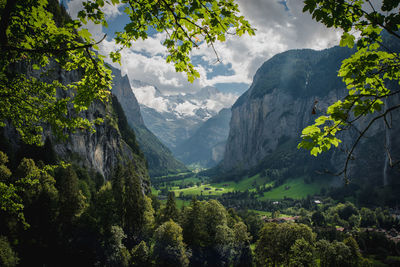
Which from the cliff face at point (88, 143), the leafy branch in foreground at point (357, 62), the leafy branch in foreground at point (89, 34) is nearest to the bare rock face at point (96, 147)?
the cliff face at point (88, 143)

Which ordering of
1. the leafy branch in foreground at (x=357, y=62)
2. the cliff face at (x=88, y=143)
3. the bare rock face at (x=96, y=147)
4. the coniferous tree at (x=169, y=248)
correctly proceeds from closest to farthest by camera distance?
the leafy branch in foreground at (x=357, y=62) < the coniferous tree at (x=169, y=248) < the cliff face at (x=88, y=143) < the bare rock face at (x=96, y=147)

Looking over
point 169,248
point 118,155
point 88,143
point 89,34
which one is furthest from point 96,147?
point 89,34

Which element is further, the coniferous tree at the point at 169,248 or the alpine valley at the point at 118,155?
the coniferous tree at the point at 169,248

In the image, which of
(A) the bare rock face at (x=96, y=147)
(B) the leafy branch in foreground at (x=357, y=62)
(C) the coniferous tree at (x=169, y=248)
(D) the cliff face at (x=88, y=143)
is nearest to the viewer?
(B) the leafy branch in foreground at (x=357, y=62)

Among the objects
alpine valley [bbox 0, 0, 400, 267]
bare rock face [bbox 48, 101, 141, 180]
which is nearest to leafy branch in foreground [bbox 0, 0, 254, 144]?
alpine valley [bbox 0, 0, 400, 267]

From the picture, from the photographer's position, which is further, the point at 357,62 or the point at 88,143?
the point at 88,143

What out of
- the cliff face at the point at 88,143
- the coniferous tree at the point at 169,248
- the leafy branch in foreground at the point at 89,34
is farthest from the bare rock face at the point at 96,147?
the leafy branch in foreground at the point at 89,34

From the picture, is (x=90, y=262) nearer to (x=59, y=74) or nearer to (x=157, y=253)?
(x=157, y=253)

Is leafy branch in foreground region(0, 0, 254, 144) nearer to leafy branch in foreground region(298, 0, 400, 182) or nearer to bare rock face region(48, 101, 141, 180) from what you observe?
leafy branch in foreground region(298, 0, 400, 182)

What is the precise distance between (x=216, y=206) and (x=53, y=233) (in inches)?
1302

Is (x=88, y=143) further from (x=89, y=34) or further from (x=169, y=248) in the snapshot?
(x=89, y=34)

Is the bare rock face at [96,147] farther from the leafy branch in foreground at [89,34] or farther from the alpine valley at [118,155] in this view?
the leafy branch in foreground at [89,34]

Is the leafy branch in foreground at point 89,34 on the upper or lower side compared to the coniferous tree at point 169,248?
upper

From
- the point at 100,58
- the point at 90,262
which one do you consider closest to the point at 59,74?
the point at 90,262
